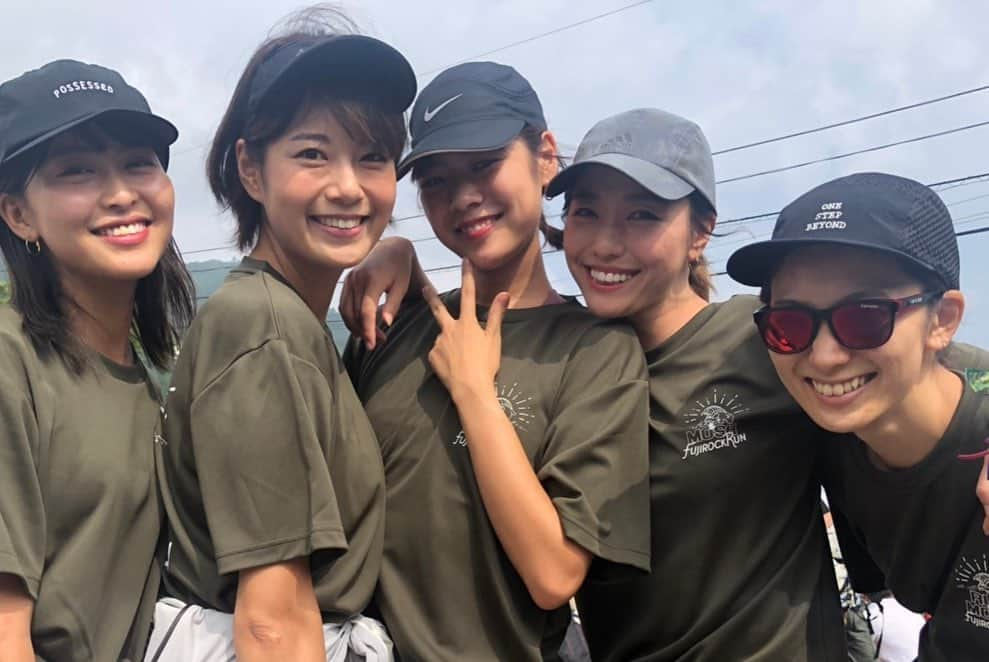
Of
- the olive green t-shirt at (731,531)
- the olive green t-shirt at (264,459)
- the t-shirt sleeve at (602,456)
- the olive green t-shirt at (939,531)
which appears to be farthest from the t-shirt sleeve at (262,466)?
the olive green t-shirt at (939,531)

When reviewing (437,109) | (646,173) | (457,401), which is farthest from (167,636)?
(646,173)

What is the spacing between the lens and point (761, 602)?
2375mm

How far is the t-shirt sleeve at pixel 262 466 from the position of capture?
192cm

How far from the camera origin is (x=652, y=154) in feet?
8.43

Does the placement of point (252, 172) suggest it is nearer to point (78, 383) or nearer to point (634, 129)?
point (78, 383)

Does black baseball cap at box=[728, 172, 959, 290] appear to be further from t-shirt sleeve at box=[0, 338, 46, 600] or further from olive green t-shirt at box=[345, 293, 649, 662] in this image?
t-shirt sleeve at box=[0, 338, 46, 600]

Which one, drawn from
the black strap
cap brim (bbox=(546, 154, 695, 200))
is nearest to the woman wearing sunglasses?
cap brim (bbox=(546, 154, 695, 200))

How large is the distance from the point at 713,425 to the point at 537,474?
555 mm

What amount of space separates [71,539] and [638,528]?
55.1 inches

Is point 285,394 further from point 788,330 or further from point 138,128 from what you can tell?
point 788,330

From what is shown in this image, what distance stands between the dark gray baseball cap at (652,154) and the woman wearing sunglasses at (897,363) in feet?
1.30

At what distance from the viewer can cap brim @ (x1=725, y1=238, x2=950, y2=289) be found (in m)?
2.04

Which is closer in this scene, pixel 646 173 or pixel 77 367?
pixel 77 367

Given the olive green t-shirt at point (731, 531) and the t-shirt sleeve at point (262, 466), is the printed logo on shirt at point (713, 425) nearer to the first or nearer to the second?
the olive green t-shirt at point (731, 531)
